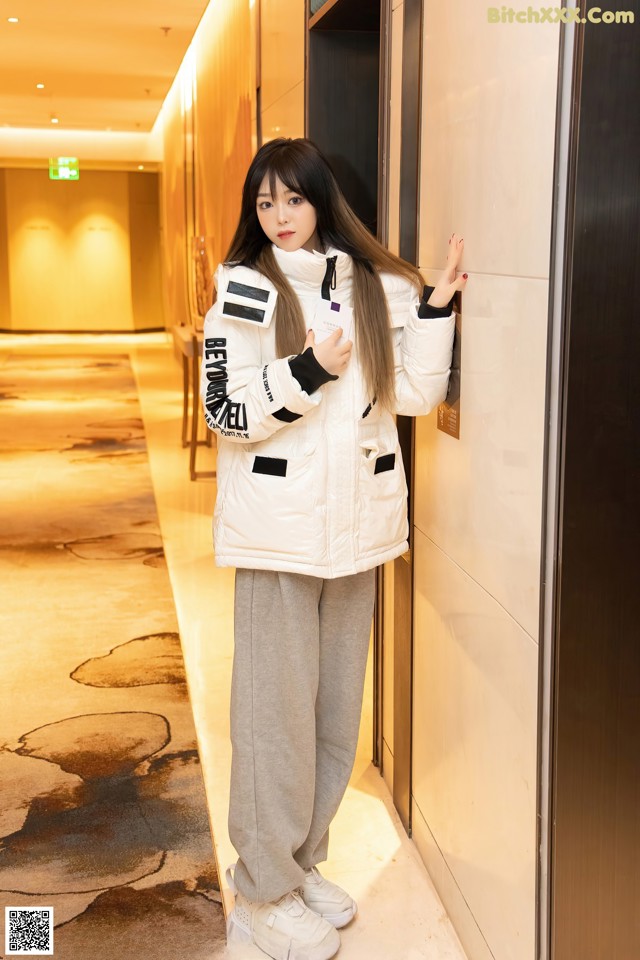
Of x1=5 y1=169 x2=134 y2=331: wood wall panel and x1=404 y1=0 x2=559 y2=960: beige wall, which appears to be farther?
x1=5 y1=169 x2=134 y2=331: wood wall panel

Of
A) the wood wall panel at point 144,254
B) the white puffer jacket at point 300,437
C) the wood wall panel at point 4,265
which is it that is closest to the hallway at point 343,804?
the white puffer jacket at point 300,437

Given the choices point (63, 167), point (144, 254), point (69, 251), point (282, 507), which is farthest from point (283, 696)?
point (69, 251)

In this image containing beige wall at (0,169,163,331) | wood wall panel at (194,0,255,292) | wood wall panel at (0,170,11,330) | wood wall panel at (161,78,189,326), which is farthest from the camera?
beige wall at (0,169,163,331)

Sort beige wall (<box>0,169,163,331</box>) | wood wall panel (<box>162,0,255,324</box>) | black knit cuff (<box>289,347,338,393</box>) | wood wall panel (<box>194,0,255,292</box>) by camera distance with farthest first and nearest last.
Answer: beige wall (<box>0,169,163,331</box>) < wood wall panel (<box>162,0,255,324</box>) < wood wall panel (<box>194,0,255,292</box>) < black knit cuff (<box>289,347,338,393</box>)

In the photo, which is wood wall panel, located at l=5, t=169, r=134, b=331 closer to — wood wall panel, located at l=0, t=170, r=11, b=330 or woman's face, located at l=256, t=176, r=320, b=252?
wood wall panel, located at l=0, t=170, r=11, b=330

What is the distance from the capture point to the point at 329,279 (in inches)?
81.7

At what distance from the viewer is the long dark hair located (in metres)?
2.04

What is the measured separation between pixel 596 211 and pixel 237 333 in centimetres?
77

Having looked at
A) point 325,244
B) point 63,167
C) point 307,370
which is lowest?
point 307,370

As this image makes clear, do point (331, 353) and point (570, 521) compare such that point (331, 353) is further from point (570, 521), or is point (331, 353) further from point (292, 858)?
point (292, 858)

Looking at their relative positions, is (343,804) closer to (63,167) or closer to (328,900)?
(328,900)

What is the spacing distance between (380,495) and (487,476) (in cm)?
27

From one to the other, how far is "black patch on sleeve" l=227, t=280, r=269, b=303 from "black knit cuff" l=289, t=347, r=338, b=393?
5.9 inches

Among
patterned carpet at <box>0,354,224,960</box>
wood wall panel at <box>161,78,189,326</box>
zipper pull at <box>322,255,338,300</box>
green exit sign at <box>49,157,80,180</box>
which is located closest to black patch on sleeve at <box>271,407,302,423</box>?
zipper pull at <box>322,255,338,300</box>
